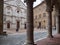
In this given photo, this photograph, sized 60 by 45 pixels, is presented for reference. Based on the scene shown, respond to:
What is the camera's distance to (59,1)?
1700 centimetres

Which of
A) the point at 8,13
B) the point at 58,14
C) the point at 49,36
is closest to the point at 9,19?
the point at 8,13

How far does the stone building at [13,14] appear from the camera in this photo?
126ft

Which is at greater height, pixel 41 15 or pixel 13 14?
pixel 41 15

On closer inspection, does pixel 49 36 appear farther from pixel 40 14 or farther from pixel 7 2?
pixel 40 14

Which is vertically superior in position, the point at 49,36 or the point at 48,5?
the point at 48,5

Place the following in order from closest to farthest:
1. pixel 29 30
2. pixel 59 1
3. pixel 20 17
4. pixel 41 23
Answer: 1. pixel 29 30
2. pixel 59 1
3. pixel 20 17
4. pixel 41 23

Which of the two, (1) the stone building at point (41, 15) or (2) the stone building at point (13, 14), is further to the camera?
(1) the stone building at point (41, 15)

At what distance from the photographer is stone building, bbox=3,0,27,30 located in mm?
38322

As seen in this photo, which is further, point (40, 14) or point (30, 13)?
point (40, 14)

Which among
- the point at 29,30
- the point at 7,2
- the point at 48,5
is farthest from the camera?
the point at 7,2

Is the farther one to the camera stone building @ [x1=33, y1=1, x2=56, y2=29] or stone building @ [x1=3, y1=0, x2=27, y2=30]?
stone building @ [x1=33, y1=1, x2=56, y2=29]

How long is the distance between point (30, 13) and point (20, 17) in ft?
114

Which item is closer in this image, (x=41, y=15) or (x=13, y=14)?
(x=13, y=14)

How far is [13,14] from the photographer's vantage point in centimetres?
4066
